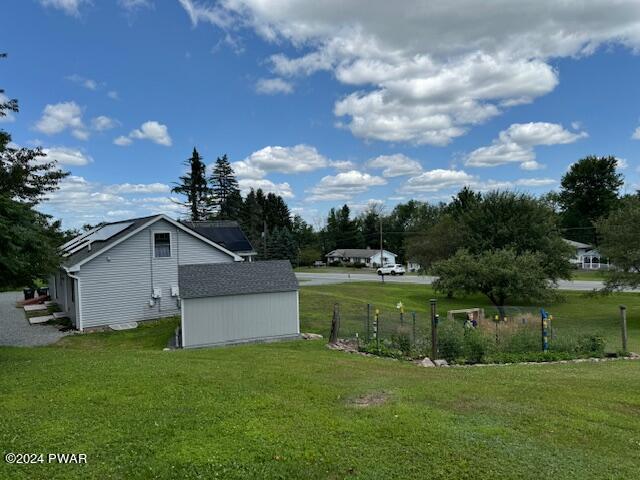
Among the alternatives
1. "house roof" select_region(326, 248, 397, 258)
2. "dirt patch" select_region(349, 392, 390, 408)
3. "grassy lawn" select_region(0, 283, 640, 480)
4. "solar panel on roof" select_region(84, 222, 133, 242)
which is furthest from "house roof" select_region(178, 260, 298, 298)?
"house roof" select_region(326, 248, 397, 258)

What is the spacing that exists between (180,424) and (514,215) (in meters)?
31.6

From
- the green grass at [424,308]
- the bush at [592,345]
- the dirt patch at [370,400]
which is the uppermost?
the dirt patch at [370,400]

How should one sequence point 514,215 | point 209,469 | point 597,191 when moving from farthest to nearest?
1. point 597,191
2. point 514,215
3. point 209,469

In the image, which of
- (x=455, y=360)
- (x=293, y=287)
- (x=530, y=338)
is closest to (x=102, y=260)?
(x=293, y=287)

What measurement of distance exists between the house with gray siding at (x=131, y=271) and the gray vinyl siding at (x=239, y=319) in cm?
312

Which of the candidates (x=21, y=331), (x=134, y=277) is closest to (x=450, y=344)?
(x=134, y=277)

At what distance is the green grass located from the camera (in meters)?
18.3

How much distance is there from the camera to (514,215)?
32.4 metres

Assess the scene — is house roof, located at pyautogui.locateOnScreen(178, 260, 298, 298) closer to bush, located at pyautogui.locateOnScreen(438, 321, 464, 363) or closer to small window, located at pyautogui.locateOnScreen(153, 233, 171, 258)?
small window, located at pyautogui.locateOnScreen(153, 233, 171, 258)

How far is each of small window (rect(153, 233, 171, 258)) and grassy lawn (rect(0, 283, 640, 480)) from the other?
38.3 ft

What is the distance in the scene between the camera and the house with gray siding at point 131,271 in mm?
18719

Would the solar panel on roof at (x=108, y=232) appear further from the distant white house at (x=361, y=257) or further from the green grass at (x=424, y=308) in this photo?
the distant white house at (x=361, y=257)

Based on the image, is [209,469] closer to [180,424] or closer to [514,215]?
[180,424]

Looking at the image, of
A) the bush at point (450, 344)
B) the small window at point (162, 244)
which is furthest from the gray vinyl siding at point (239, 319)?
the bush at point (450, 344)
